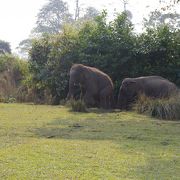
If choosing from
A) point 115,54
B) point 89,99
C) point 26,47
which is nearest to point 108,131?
point 89,99

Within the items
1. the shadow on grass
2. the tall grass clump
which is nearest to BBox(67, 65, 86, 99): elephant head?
the tall grass clump

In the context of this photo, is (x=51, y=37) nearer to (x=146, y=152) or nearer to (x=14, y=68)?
(x=14, y=68)

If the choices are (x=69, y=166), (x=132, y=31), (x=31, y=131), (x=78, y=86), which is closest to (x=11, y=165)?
(x=69, y=166)

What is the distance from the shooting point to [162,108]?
1305cm

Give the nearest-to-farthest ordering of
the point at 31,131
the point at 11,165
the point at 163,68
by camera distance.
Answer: the point at 11,165
the point at 31,131
the point at 163,68

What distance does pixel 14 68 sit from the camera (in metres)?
22.1

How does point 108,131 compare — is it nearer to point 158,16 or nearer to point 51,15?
point 158,16

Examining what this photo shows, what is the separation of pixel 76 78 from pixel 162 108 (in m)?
4.14

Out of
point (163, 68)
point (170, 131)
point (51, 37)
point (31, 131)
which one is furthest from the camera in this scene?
point (51, 37)

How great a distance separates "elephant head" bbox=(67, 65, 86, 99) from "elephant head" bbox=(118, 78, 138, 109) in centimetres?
143

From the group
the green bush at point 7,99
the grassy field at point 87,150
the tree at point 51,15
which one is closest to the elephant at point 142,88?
the green bush at point 7,99

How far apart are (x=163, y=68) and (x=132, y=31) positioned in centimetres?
246

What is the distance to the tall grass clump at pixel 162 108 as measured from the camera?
42.2 ft

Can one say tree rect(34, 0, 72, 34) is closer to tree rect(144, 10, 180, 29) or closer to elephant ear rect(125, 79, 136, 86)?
tree rect(144, 10, 180, 29)
